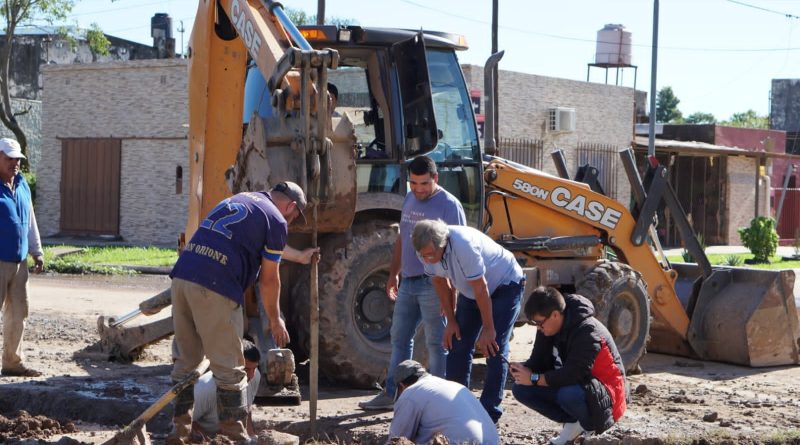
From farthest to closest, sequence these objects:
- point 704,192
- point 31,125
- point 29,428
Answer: point 704,192
point 31,125
point 29,428

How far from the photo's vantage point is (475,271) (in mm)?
7137

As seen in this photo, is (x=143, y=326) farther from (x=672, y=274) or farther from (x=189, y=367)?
(x=672, y=274)

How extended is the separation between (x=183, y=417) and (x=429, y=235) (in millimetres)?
1932

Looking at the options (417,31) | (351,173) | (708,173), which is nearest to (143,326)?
(351,173)

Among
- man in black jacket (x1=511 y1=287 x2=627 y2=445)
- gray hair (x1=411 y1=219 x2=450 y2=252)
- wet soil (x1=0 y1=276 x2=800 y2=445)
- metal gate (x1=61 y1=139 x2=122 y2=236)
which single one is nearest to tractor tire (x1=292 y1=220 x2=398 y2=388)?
wet soil (x1=0 y1=276 x2=800 y2=445)

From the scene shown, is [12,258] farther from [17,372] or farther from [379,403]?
[379,403]

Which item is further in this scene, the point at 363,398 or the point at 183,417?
the point at 363,398

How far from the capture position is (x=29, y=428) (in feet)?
23.6

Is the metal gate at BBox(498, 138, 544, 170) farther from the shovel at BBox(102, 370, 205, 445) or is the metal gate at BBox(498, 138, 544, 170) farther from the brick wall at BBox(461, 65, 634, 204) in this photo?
the shovel at BBox(102, 370, 205, 445)

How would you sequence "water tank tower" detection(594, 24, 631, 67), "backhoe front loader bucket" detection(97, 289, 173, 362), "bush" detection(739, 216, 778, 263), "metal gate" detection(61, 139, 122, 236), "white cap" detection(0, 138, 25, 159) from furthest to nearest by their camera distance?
"water tank tower" detection(594, 24, 631, 67)
"metal gate" detection(61, 139, 122, 236)
"bush" detection(739, 216, 778, 263)
"backhoe front loader bucket" detection(97, 289, 173, 362)
"white cap" detection(0, 138, 25, 159)

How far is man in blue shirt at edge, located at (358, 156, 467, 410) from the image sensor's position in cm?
797

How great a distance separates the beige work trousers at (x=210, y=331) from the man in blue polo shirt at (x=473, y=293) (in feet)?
4.21

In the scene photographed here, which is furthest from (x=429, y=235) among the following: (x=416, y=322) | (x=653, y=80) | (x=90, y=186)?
(x=90, y=186)

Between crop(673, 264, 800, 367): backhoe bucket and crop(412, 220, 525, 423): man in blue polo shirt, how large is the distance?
4426 mm
